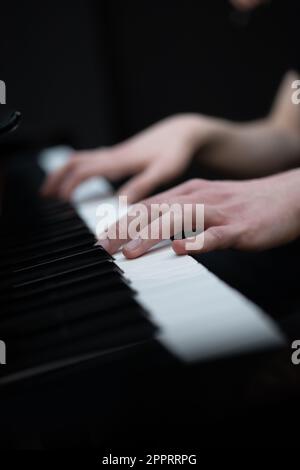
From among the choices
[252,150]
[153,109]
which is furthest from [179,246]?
[153,109]

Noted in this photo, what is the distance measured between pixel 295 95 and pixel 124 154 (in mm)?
679

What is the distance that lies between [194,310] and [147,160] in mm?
719

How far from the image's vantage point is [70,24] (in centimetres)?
275

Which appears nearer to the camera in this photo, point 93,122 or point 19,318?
point 19,318

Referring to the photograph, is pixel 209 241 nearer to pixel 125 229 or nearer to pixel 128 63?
pixel 125 229

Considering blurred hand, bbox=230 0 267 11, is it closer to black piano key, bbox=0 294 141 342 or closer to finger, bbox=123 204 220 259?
finger, bbox=123 204 220 259

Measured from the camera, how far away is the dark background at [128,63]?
7.66ft

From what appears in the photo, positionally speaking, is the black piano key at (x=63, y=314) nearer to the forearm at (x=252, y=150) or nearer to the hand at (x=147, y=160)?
the hand at (x=147, y=160)

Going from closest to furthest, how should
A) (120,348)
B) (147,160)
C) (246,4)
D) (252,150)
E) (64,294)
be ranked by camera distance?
(120,348) → (64,294) → (147,160) → (252,150) → (246,4)

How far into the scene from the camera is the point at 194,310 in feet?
1.41

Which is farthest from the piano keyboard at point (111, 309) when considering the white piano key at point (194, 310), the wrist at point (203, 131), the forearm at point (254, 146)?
the forearm at point (254, 146)

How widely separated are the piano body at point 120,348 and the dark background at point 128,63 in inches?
74.2
